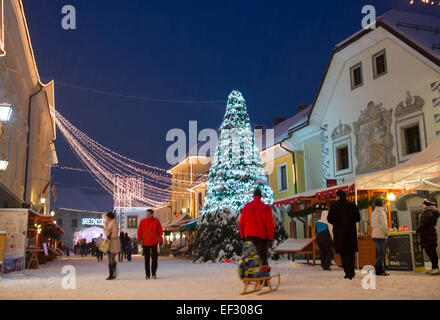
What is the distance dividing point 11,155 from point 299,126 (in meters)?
14.4

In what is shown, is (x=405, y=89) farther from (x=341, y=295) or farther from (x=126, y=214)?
(x=126, y=214)

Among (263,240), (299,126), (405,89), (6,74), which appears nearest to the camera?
(263,240)

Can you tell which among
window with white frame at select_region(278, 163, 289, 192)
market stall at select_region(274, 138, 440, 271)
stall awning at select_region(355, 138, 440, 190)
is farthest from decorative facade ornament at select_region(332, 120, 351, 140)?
stall awning at select_region(355, 138, 440, 190)

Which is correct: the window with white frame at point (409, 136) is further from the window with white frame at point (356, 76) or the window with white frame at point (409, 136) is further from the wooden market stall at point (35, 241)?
the wooden market stall at point (35, 241)

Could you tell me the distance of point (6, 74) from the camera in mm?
19344

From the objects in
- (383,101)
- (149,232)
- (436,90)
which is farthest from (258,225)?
(383,101)

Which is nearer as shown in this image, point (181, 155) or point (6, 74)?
point (6, 74)

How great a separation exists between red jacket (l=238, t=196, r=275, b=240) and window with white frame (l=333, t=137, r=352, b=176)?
13.8 metres

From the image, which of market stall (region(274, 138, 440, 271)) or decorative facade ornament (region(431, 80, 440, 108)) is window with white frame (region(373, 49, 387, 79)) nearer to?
decorative facade ornament (region(431, 80, 440, 108))

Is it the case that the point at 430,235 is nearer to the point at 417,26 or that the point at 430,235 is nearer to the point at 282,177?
the point at 417,26

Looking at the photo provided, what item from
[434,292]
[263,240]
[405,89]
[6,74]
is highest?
[6,74]

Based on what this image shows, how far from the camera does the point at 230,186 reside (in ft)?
70.5

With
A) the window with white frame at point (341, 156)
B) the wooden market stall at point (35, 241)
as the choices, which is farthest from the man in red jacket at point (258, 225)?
the window with white frame at point (341, 156)

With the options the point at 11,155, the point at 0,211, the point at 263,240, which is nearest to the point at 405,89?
the point at 263,240
